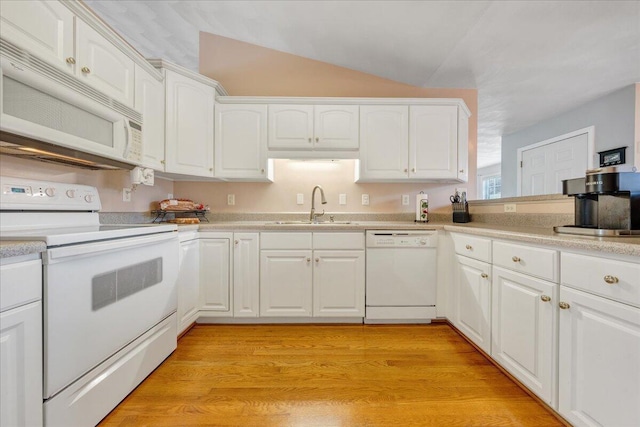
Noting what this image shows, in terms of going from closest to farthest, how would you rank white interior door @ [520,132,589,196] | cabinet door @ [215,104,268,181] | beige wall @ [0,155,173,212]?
beige wall @ [0,155,173,212], cabinet door @ [215,104,268,181], white interior door @ [520,132,589,196]

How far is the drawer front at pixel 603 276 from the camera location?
92cm

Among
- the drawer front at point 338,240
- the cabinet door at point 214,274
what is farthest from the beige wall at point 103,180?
the drawer front at point 338,240

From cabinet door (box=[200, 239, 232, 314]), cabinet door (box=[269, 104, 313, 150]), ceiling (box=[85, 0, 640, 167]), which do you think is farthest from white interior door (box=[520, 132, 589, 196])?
cabinet door (box=[200, 239, 232, 314])

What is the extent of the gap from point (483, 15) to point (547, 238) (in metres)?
1.71

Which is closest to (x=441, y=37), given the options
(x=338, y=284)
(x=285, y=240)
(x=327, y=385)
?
(x=285, y=240)

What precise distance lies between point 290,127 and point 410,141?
1.16 m

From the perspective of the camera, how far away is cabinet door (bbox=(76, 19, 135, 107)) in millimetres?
1472

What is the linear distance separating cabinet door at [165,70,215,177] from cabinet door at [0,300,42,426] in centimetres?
151

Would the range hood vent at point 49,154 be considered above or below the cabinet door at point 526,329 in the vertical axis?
above

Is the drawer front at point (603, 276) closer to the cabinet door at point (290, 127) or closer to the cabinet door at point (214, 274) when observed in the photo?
the cabinet door at point (290, 127)

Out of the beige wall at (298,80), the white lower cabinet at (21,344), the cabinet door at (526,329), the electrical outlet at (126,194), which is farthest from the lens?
the beige wall at (298,80)

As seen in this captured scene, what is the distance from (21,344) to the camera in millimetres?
882

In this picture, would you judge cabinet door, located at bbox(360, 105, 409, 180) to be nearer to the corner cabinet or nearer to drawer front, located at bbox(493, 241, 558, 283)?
the corner cabinet

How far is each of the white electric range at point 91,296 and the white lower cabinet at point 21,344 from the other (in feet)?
0.11
